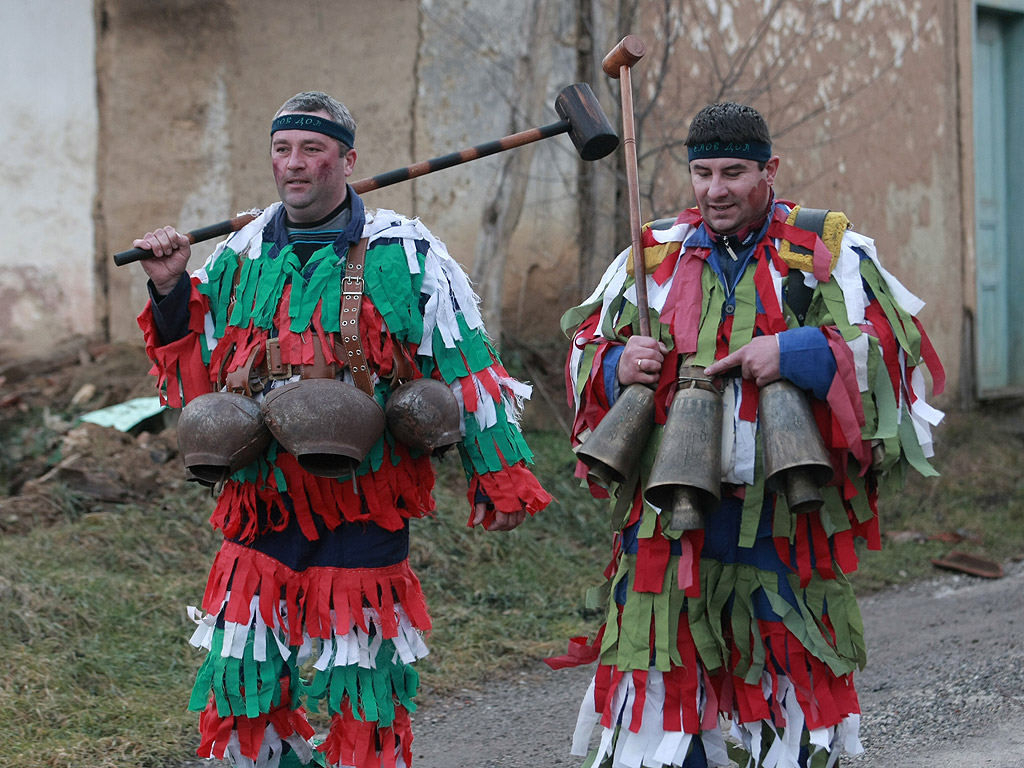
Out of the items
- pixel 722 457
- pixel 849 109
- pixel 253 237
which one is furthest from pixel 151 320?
pixel 849 109

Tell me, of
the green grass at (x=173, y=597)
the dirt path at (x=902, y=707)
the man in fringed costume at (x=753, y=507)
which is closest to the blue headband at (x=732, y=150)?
the man in fringed costume at (x=753, y=507)

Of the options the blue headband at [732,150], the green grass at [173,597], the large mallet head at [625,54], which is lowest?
the green grass at [173,597]

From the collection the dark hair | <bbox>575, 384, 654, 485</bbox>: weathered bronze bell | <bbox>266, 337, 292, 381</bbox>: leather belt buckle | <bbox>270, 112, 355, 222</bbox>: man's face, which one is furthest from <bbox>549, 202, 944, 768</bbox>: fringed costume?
<bbox>270, 112, 355, 222</bbox>: man's face

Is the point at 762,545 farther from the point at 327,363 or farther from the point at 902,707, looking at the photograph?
the point at 902,707

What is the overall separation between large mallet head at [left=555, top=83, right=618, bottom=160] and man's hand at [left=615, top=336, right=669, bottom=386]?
0.88m

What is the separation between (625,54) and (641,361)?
961mm

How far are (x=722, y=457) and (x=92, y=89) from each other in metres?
Answer: 6.28

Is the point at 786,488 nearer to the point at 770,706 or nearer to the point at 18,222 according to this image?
the point at 770,706

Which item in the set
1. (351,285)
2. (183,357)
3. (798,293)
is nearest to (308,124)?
(351,285)

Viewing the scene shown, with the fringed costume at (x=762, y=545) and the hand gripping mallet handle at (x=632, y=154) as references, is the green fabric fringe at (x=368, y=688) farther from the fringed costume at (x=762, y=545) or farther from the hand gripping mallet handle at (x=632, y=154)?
the hand gripping mallet handle at (x=632, y=154)

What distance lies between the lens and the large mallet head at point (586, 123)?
3.75 meters

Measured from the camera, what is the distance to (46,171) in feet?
25.4

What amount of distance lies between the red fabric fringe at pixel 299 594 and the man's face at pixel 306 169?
1.00 meters

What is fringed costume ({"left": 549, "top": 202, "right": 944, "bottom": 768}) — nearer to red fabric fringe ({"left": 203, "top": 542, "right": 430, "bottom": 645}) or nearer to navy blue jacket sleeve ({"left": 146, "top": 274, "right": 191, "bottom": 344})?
red fabric fringe ({"left": 203, "top": 542, "right": 430, "bottom": 645})
